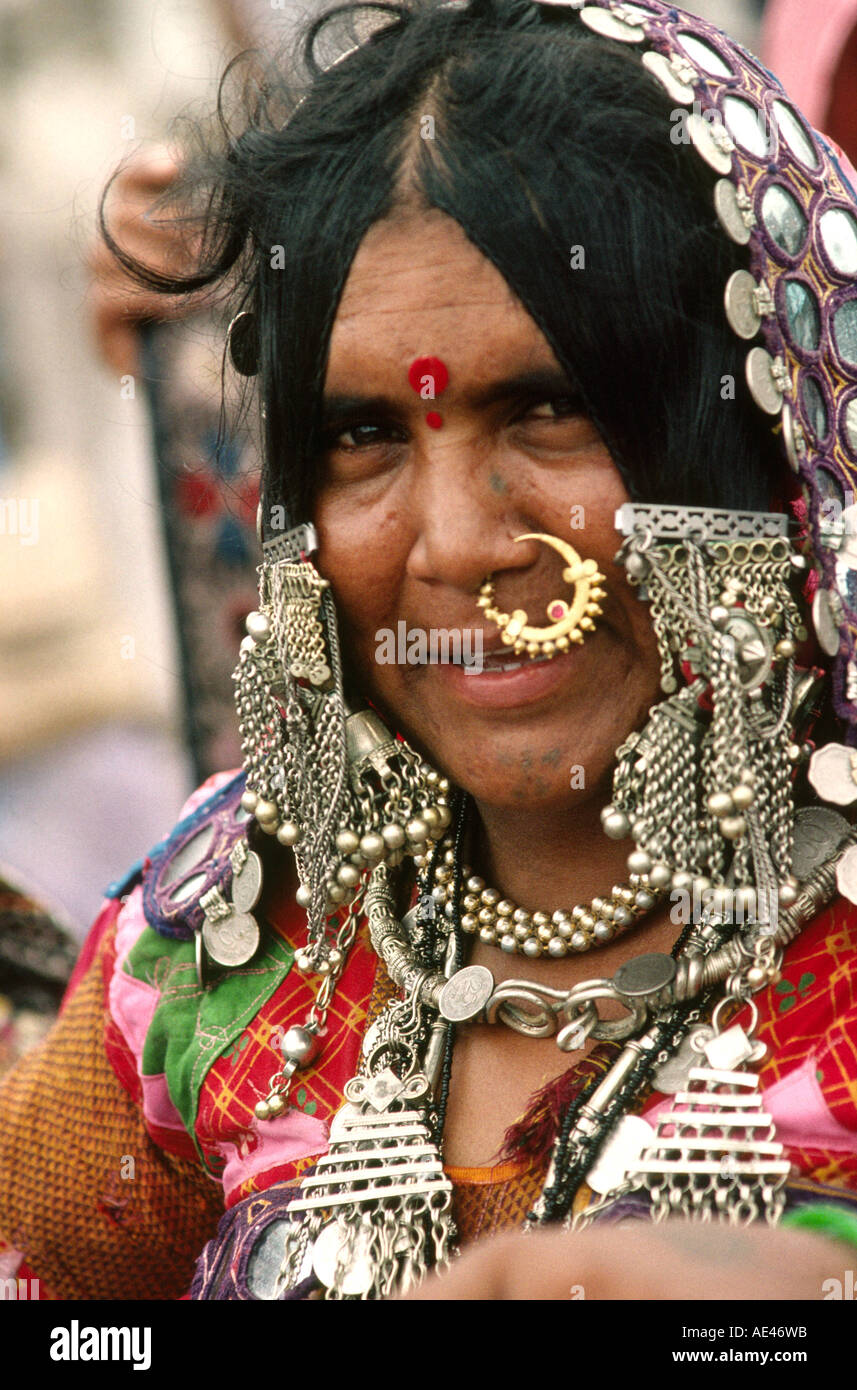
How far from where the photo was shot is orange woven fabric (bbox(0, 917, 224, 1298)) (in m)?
2.03

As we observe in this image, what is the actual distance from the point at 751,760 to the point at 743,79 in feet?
2.28

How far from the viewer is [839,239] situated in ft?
5.34

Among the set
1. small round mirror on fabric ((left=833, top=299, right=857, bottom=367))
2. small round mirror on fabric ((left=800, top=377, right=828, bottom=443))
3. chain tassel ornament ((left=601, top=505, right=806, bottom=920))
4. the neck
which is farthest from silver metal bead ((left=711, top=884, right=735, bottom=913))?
small round mirror on fabric ((left=833, top=299, right=857, bottom=367))

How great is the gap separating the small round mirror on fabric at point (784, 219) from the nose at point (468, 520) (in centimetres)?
35

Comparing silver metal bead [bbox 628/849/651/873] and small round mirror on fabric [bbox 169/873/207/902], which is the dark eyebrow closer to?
silver metal bead [bbox 628/849/651/873]

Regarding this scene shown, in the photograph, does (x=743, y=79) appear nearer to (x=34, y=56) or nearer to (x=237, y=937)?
(x=237, y=937)

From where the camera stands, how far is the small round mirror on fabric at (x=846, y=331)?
159 cm

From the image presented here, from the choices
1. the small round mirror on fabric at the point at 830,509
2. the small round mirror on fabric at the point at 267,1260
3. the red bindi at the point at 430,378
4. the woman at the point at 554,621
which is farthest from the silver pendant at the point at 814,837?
the small round mirror on fabric at the point at 267,1260

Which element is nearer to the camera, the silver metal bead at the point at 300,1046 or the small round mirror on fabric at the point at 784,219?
the small round mirror on fabric at the point at 784,219

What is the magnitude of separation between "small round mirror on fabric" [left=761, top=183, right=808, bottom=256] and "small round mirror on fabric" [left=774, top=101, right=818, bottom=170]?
0.25 feet

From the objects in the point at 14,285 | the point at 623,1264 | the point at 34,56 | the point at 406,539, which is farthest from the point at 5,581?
the point at 623,1264

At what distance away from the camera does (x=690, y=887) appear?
5.00 ft

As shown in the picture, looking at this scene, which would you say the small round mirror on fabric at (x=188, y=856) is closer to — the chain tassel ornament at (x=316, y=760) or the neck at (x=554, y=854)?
the chain tassel ornament at (x=316, y=760)

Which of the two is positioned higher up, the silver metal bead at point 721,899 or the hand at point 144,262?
the hand at point 144,262
